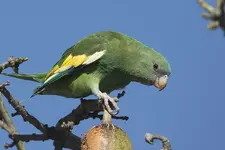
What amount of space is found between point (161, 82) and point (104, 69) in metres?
0.75

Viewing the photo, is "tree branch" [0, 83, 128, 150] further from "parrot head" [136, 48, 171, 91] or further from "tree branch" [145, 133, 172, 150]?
"tree branch" [145, 133, 172, 150]

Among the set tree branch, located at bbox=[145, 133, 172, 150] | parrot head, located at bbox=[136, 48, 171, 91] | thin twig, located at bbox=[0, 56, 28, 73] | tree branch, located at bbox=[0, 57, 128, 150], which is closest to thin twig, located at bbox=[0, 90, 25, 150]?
tree branch, located at bbox=[0, 57, 128, 150]

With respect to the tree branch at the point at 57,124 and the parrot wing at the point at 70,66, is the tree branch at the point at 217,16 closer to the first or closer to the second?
the tree branch at the point at 57,124

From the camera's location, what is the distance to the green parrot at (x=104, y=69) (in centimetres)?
498

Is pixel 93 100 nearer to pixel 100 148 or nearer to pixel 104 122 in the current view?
pixel 104 122

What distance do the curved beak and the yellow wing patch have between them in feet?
3.14

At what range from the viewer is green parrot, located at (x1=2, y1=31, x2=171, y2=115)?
16.4 ft

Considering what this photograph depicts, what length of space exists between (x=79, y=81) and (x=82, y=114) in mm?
977

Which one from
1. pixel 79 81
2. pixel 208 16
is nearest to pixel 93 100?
pixel 79 81

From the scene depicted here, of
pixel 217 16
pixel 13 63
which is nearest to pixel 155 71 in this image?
pixel 13 63

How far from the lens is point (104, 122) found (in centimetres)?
280

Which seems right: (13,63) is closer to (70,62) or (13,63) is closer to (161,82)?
(70,62)

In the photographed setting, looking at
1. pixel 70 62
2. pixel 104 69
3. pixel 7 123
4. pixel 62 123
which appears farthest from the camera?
pixel 70 62

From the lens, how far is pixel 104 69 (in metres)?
5.00
